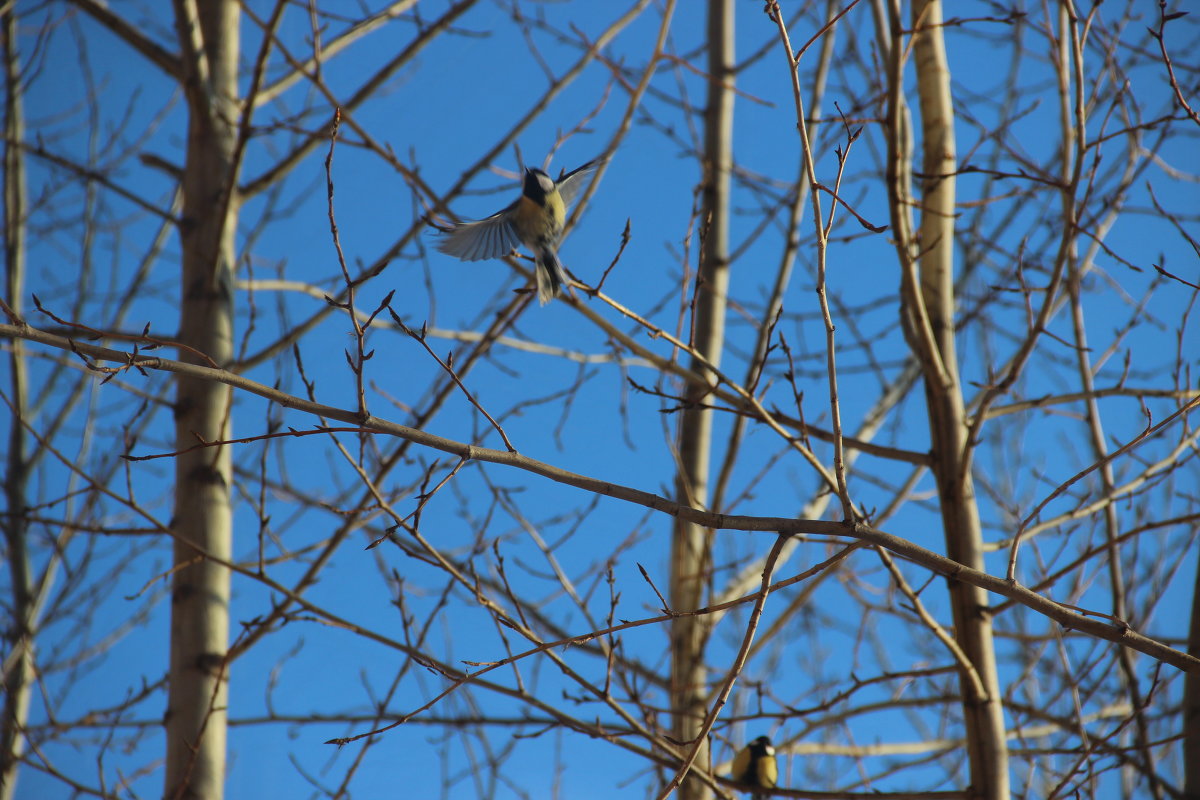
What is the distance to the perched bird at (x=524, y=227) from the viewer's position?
208 cm

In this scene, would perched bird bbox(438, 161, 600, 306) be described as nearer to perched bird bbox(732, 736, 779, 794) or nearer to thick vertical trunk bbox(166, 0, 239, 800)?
thick vertical trunk bbox(166, 0, 239, 800)

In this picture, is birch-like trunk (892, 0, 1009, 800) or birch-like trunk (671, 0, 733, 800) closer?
birch-like trunk (892, 0, 1009, 800)

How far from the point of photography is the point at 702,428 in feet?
8.55

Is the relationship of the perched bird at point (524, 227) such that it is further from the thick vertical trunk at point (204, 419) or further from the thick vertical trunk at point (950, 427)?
the thick vertical trunk at point (950, 427)

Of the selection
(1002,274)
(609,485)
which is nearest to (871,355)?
(1002,274)

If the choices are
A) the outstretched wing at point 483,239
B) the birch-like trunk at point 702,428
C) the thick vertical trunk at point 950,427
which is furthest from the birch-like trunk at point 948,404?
the outstretched wing at point 483,239

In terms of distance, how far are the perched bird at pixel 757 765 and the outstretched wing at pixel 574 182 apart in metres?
1.36

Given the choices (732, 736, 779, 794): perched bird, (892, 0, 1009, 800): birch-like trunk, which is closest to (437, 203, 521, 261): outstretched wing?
(892, 0, 1009, 800): birch-like trunk

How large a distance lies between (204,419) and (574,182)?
1.04 m

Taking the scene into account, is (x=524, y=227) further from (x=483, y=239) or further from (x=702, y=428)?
(x=702, y=428)

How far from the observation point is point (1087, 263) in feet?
8.30

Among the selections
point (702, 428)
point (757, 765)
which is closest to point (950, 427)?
point (702, 428)

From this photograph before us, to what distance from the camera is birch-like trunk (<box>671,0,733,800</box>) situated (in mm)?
2287

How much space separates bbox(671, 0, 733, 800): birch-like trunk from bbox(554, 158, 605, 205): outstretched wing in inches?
11.0
